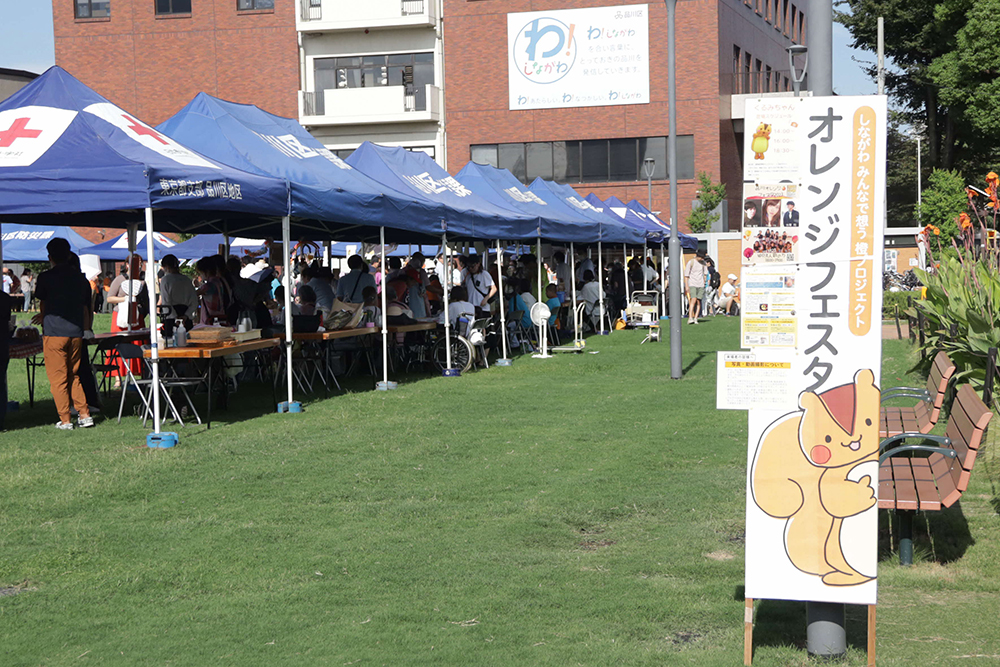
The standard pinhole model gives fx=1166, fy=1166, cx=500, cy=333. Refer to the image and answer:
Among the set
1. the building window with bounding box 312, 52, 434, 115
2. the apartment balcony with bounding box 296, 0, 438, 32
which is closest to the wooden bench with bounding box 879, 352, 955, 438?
the building window with bounding box 312, 52, 434, 115

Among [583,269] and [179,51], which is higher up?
[179,51]

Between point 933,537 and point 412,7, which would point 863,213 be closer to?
point 933,537

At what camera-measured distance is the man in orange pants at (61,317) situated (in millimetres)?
11789

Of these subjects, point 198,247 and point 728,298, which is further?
point 728,298

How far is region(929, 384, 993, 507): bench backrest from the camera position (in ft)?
19.6

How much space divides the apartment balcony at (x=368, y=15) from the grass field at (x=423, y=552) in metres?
37.9

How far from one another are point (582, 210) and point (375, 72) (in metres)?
23.9

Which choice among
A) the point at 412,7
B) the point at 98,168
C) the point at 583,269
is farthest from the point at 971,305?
the point at 412,7

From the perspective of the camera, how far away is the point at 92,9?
166ft

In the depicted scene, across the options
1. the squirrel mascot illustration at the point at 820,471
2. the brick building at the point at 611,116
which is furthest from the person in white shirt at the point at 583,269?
the squirrel mascot illustration at the point at 820,471

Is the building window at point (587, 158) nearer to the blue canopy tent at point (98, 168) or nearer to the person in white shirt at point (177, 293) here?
the person in white shirt at point (177, 293)

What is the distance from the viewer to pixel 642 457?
982cm

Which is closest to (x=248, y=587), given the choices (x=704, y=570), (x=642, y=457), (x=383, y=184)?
(x=704, y=570)

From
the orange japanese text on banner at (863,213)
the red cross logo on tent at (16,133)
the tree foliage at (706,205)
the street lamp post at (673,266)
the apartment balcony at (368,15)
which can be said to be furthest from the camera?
the apartment balcony at (368,15)
